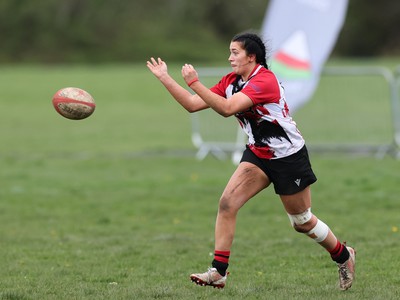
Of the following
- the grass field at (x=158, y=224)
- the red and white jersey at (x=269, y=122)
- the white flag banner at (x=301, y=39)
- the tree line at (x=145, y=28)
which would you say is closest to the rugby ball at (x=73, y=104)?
the red and white jersey at (x=269, y=122)

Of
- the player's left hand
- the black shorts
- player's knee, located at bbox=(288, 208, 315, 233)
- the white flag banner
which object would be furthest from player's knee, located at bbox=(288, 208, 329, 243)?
the white flag banner

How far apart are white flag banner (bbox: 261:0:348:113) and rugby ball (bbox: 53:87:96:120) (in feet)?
26.8

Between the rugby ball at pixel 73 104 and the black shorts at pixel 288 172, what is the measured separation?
55.3 inches

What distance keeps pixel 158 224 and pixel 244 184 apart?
445cm

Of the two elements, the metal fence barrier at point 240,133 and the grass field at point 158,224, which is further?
the metal fence barrier at point 240,133

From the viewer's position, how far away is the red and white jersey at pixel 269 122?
6.60 metres

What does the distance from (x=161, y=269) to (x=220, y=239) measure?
148 cm

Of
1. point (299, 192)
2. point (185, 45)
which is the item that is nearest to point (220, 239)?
point (299, 192)

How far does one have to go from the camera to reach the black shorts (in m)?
6.71

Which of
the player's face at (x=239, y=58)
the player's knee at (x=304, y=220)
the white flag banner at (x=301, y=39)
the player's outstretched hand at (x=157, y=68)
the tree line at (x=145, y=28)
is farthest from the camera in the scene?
the tree line at (x=145, y=28)

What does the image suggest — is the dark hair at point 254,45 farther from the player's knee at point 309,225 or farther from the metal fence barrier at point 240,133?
the metal fence barrier at point 240,133

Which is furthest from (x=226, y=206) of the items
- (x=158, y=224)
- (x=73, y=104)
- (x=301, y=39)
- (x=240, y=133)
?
(x=240, y=133)

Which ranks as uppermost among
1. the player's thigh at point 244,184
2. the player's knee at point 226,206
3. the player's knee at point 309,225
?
the player's thigh at point 244,184

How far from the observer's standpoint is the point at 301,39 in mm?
15000
